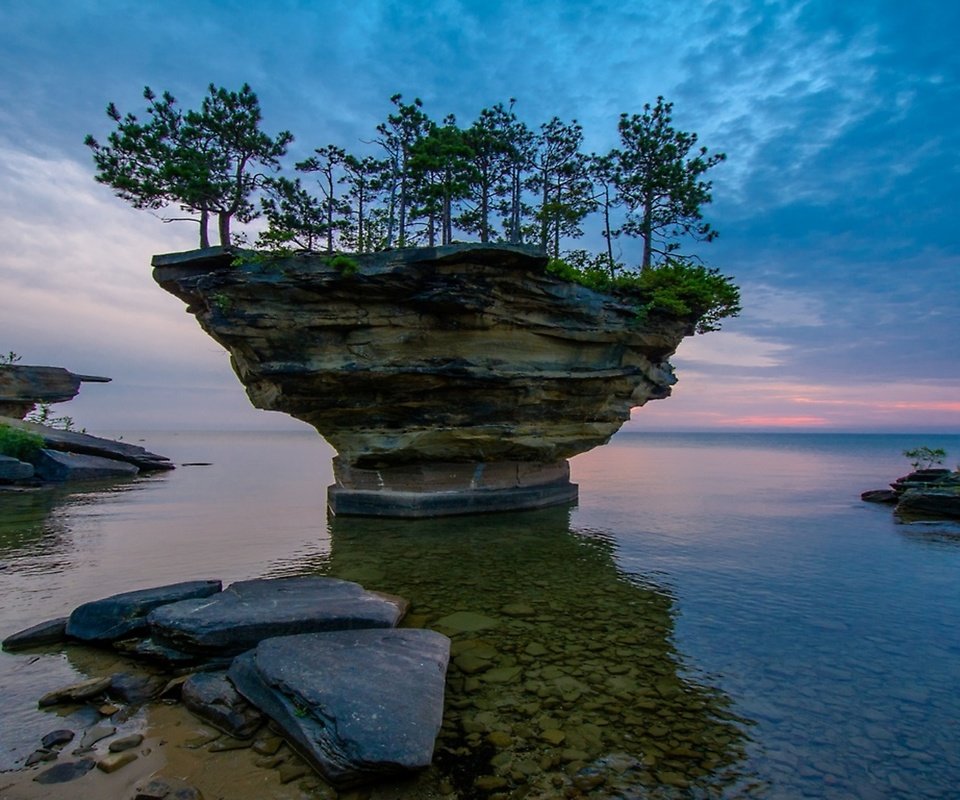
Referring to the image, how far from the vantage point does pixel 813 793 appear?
4059 millimetres

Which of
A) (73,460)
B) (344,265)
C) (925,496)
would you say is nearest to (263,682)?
(344,265)

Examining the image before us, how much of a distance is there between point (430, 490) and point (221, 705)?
1276 cm

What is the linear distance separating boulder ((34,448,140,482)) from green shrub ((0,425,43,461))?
1.30 feet

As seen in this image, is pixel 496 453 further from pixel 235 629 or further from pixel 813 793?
pixel 813 793

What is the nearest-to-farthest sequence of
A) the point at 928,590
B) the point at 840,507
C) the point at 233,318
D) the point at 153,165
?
the point at 928,590 → the point at 233,318 → the point at 153,165 → the point at 840,507

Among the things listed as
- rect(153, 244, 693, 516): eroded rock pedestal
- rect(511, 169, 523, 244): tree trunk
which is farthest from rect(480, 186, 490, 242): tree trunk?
rect(153, 244, 693, 516): eroded rock pedestal

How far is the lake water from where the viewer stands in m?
4.39

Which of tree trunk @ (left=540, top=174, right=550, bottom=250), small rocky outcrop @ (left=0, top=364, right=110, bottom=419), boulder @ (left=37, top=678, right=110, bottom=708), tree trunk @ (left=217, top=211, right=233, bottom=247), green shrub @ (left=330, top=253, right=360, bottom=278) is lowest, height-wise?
boulder @ (left=37, top=678, right=110, bottom=708)

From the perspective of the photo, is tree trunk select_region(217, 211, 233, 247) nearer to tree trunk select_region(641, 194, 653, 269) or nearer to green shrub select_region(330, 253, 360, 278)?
green shrub select_region(330, 253, 360, 278)

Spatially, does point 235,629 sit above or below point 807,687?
above

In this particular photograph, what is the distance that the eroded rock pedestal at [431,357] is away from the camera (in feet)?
46.4

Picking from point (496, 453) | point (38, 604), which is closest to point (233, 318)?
point (38, 604)

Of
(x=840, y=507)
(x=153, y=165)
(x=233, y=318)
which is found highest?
(x=153, y=165)

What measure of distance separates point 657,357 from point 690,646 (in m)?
14.4
